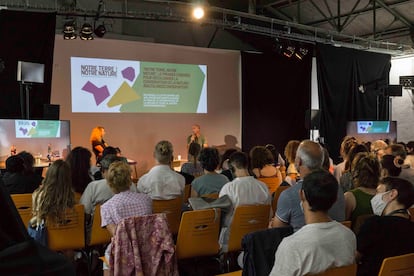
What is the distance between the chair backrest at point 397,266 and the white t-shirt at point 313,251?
20 centimetres

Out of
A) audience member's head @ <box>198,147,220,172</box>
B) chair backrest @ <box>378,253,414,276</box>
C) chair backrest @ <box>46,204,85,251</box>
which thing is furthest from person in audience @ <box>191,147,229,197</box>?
chair backrest @ <box>378,253,414,276</box>

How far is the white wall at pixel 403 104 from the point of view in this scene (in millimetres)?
11891

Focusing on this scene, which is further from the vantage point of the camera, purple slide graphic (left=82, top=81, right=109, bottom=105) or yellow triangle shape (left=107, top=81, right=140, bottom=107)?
yellow triangle shape (left=107, top=81, right=140, bottom=107)

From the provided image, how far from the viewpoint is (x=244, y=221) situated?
3381 mm

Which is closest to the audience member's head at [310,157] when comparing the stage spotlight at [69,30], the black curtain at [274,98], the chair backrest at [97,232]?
the chair backrest at [97,232]

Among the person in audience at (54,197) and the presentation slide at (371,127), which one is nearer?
the person in audience at (54,197)

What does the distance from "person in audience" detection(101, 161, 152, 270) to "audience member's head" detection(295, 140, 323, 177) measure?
1130 mm

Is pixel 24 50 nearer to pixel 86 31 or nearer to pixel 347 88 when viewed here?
pixel 86 31

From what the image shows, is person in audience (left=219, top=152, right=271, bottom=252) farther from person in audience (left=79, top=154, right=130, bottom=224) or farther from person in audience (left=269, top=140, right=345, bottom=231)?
person in audience (left=79, top=154, right=130, bottom=224)

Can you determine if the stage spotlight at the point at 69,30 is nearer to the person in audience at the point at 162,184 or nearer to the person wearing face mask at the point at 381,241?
the person in audience at the point at 162,184

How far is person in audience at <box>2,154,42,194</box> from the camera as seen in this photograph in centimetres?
416

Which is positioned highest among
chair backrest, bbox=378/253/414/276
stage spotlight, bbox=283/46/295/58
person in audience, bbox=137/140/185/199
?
stage spotlight, bbox=283/46/295/58

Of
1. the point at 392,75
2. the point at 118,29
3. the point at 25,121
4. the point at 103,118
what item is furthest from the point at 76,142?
Result: the point at 392,75

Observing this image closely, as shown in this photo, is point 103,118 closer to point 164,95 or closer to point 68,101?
point 68,101
